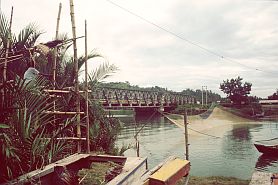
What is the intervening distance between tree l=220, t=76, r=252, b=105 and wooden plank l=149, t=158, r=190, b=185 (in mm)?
59758

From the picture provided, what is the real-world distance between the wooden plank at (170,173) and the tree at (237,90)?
5976 centimetres

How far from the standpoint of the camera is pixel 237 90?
62.1 metres

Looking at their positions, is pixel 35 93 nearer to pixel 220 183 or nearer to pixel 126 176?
pixel 126 176

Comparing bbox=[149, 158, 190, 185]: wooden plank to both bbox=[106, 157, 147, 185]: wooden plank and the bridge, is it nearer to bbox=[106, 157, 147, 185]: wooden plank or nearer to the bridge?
bbox=[106, 157, 147, 185]: wooden plank

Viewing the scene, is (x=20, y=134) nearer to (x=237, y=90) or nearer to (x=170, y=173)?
(x=170, y=173)

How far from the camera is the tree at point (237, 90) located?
61.5 m

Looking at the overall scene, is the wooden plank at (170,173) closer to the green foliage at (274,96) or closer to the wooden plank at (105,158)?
the wooden plank at (105,158)

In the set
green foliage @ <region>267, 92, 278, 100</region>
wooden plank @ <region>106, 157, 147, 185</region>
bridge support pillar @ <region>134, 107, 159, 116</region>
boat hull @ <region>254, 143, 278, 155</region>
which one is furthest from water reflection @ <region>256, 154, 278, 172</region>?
green foliage @ <region>267, 92, 278, 100</region>

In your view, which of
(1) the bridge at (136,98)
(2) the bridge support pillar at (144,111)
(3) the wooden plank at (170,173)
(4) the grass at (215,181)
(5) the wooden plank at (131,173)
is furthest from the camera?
(2) the bridge support pillar at (144,111)

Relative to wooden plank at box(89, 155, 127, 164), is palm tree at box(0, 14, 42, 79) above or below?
above

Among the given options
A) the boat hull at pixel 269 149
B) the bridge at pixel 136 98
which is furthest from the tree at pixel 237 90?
the boat hull at pixel 269 149

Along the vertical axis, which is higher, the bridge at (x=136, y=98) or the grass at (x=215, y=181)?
the bridge at (x=136, y=98)

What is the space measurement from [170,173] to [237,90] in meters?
62.1

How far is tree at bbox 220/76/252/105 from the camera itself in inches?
2422
